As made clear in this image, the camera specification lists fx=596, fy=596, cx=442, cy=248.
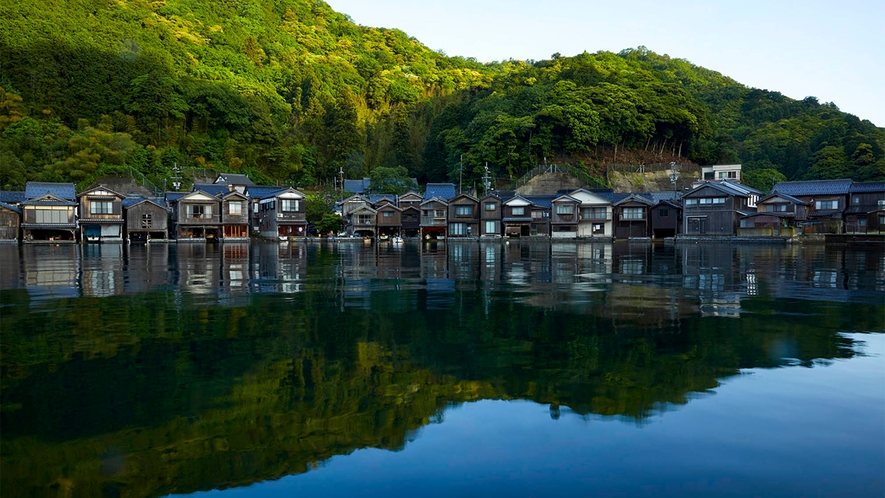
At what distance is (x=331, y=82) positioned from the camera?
9956 centimetres

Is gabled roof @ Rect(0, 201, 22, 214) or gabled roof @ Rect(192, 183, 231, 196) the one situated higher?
gabled roof @ Rect(192, 183, 231, 196)

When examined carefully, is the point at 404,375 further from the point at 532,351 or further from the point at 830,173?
the point at 830,173

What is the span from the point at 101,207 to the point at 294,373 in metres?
52.9

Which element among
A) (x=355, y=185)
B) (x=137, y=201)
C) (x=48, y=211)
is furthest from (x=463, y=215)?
(x=48, y=211)

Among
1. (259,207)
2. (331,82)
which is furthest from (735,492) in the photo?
(331,82)

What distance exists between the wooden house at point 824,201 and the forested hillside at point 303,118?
12.6m

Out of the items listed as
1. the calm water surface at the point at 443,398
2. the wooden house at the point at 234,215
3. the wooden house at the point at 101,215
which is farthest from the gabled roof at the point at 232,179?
the calm water surface at the point at 443,398

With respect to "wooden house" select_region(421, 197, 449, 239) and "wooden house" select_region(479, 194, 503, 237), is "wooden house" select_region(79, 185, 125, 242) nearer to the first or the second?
"wooden house" select_region(421, 197, 449, 239)

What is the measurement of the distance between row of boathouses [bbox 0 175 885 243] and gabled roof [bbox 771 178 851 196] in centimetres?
8

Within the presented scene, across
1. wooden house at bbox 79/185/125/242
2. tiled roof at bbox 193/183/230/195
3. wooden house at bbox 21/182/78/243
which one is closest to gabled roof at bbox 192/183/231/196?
tiled roof at bbox 193/183/230/195

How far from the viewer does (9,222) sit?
48.9 m

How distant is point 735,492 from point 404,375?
3.87m

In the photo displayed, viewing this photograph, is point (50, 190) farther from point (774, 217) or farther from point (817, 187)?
point (817, 187)

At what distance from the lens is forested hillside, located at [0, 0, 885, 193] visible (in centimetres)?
6656
